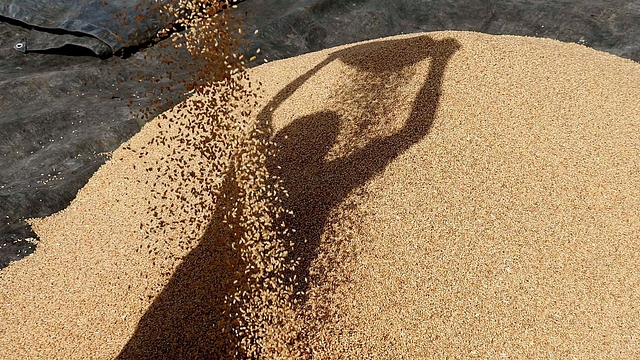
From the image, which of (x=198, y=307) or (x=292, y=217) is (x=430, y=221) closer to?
(x=292, y=217)

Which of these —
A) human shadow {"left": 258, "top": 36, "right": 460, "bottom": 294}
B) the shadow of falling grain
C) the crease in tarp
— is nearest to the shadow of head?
human shadow {"left": 258, "top": 36, "right": 460, "bottom": 294}

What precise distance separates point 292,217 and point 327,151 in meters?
0.45

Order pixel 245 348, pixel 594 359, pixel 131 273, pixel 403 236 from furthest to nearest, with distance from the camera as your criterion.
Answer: pixel 131 273 < pixel 403 236 < pixel 245 348 < pixel 594 359

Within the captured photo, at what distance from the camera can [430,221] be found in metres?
2.50

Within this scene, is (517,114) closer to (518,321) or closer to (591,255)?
(591,255)

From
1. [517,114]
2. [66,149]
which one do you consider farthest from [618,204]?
[66,149]

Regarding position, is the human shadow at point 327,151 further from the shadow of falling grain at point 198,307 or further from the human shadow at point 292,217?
the shadow of falling grain at point 198,307

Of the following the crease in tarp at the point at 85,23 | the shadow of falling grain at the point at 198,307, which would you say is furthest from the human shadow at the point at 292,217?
the crease in tarp at the point at 85,23

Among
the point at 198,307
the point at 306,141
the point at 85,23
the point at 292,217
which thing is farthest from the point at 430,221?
the point at 85,23

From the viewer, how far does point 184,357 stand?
2314 millimetres

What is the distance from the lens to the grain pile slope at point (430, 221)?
2.25 meters

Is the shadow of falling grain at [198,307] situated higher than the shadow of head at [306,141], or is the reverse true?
the shadow of head at [306,141]

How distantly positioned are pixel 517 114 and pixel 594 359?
51.1 inches

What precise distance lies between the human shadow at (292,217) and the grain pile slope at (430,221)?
0.01 meters
